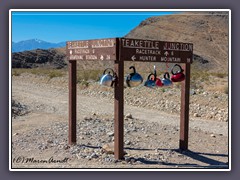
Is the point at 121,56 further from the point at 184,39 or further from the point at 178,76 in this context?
the point at 184,39

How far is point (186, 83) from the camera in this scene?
7.74 meters

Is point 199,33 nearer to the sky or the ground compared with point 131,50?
nearer to the sky

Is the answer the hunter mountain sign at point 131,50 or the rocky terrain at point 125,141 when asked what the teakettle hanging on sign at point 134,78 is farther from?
the rocky terrain at point 125,141

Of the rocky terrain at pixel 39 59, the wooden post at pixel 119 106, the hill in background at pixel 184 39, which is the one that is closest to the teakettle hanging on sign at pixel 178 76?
the wooden post at pixel 119 106

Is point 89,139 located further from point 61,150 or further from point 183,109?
point 183,109

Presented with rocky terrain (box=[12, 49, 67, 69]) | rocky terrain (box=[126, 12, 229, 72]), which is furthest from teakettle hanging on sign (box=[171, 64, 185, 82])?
rocky terrain (box=[12, 49, 67, 69])

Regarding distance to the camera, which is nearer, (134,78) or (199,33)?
(134,78)

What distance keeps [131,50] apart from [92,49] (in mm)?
913

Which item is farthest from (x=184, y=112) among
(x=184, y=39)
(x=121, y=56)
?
(x=184, y=39)

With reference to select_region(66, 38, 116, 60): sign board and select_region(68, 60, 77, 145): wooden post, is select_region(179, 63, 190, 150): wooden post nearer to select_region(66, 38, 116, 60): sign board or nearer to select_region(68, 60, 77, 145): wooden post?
select_region(66, 38, 116, 60): sign board

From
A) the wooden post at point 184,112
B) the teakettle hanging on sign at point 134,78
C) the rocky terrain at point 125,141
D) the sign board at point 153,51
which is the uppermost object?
the sign board at point 153,51

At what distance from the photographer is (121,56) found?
639 cm

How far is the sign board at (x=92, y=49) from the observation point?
21.3 ft

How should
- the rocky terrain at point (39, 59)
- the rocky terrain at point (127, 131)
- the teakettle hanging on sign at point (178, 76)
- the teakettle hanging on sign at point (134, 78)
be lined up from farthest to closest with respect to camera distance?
the rocky terrain at point (39, 59), the teakettle hanging on sign at point (178, 76), the rocky terrain at point (127, 131), the teakettle hanging on sign at point (134, 78)
